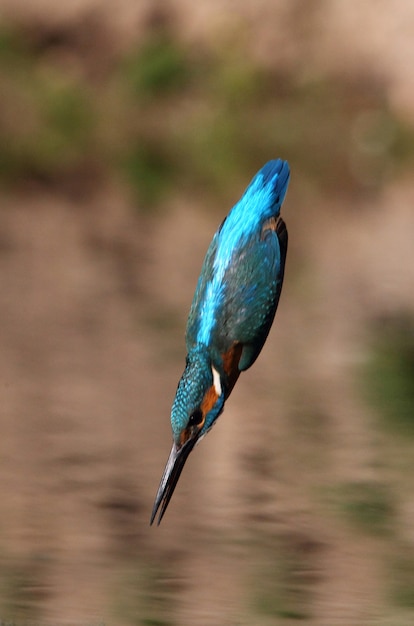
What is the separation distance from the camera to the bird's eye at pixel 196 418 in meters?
2.89

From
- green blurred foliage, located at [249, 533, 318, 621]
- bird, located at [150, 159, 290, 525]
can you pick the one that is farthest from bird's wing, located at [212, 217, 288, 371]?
green blurred foliage, located at [249, 533, 318, 621]

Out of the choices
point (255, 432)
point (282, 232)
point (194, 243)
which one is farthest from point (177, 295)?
point (282, 232)

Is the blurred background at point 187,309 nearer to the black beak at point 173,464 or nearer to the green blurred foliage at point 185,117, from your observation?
the green blurred foliage at point 185,117

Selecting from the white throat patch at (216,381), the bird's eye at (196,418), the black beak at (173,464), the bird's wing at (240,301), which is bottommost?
the black beak at (173,464)

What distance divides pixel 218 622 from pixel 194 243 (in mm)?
3873

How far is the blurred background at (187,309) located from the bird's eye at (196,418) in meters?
0.50

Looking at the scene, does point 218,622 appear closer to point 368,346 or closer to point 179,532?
point 179,532

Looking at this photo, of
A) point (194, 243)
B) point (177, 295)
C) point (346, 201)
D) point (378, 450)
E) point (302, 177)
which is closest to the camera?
point (378, 450)

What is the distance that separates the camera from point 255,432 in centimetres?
452

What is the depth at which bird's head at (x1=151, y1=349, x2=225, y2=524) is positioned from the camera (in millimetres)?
2881

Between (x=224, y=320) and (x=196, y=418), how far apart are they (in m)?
0.24

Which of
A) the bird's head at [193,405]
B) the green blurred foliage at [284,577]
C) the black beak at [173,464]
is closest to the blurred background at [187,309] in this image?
the green blurred foliage at [284,577]

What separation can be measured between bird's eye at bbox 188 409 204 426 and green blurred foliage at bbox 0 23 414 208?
5482 millimetres

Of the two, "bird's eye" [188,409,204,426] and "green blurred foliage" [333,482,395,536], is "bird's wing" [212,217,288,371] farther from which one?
"green blurred foliage" [333,482,395,536]
